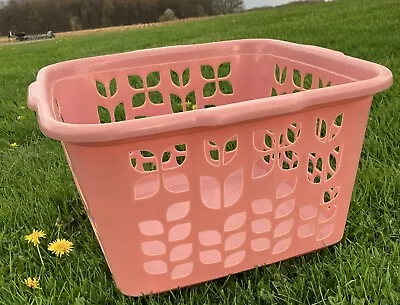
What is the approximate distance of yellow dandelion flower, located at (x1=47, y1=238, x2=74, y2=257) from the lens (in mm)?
891

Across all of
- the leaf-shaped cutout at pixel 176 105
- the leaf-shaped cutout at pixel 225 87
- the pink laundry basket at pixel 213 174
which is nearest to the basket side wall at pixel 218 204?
the pink laundry basket at pixel 213 174

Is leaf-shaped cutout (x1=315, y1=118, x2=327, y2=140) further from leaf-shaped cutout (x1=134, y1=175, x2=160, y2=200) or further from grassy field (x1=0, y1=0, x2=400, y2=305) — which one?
leaf-shaped cutout (x1=134, y1=175, x2=160, y2=200)

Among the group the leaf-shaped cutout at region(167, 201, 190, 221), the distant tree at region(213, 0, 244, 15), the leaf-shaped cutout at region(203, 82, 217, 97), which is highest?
the leaf-shaped cutout at region(167, 201, 190, 221)

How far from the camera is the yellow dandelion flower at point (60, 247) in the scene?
0.89m

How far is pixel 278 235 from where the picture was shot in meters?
0.84

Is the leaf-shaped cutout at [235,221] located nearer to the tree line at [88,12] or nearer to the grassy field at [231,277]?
the grassy field at [231,277]

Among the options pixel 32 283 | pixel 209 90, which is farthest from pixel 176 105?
pixel 32 283

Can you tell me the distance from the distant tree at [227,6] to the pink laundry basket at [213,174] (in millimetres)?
6923

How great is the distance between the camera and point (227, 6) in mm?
8070

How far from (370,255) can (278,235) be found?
143mm

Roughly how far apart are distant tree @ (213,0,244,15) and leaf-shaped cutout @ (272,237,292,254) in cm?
704

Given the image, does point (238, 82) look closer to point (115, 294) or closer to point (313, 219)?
point (313, 219)

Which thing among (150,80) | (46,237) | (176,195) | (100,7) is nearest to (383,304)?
(176,195)

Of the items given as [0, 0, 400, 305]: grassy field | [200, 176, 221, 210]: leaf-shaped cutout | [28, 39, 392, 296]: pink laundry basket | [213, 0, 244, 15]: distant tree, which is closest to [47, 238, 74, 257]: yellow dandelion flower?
[0, 0, 400, 305]: grassy field
